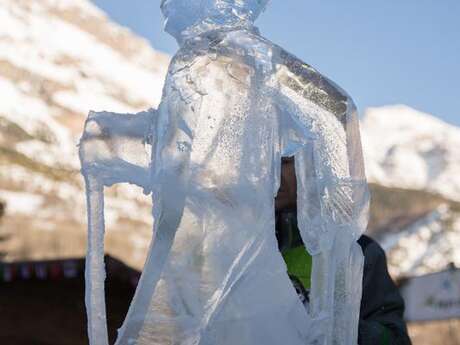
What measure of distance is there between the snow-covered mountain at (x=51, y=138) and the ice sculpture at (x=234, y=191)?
62.6 meters

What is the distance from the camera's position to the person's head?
2922mm

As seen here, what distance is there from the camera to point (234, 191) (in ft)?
7.08

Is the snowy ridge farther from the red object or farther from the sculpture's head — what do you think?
the sculpture's head

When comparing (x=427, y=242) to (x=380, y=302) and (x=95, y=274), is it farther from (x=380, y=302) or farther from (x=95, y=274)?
(x=95, y=274)

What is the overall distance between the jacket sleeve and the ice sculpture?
40 centimetres

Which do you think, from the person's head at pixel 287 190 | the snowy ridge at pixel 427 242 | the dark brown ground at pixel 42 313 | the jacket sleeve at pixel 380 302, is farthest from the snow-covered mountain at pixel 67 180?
the jacket sleeve at pixel 380 302

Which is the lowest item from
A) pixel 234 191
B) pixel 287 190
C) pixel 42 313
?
pixel 42 313

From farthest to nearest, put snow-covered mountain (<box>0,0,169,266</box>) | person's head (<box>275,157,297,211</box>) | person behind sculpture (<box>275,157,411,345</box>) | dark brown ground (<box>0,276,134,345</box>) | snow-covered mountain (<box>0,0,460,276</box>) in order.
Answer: snow-covered mountain (<box>0,0,460,276</box>), snow-covered mountain (<box>0,0,169,266</box>), dark brown ground (<box>0,276,134,345</box>), person's head (<box>275,157,297,211</box>), person behind sculpture (<box>275,157,411,345</box>)

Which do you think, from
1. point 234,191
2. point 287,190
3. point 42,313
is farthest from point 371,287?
point 42,313

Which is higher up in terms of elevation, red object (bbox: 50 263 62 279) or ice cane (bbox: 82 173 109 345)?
red object (bbox: 50 263 62 279)

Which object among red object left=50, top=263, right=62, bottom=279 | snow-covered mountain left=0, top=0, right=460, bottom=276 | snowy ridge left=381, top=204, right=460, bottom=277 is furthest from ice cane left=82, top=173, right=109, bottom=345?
snowy ridge left=381, top=204, right=460, bottom=277

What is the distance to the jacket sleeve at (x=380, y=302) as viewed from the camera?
2.55m

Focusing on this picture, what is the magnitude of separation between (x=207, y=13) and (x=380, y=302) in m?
1.08

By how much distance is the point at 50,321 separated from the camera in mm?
9414
